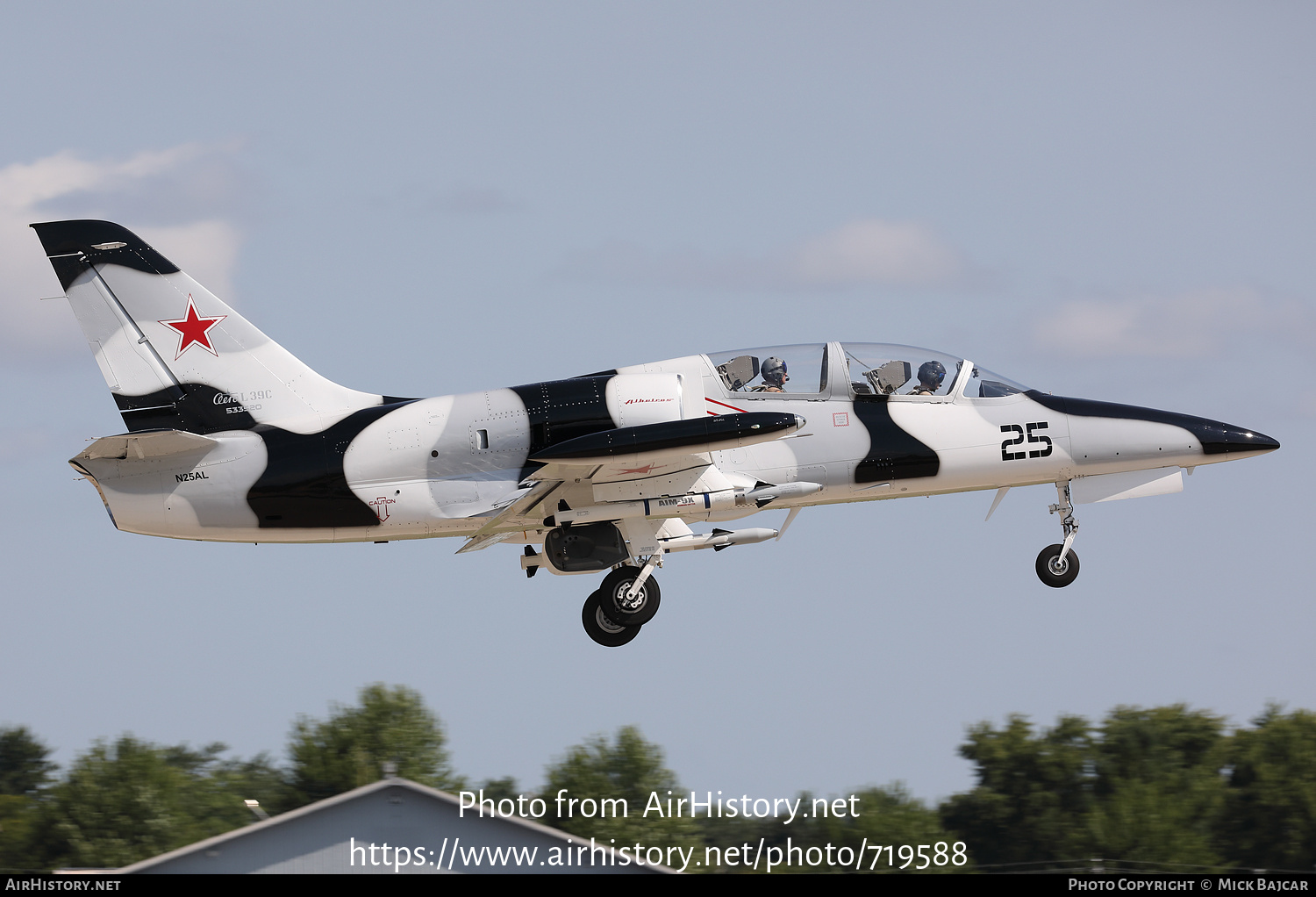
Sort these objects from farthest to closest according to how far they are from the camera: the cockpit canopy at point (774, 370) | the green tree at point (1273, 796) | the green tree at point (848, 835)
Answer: the green tree at point (1273, 796) < the green tree at point (848, 835) < the cockpit canopy at point (774, 370)

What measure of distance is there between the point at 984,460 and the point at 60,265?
11288mm

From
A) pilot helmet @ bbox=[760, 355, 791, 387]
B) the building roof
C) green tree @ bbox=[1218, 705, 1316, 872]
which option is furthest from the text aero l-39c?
green tree @ bbox=[1218, 705, 1316, 872]

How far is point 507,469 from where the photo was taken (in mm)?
16906

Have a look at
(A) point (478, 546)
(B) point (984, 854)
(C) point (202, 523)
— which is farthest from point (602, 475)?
(B) point (984, 854)

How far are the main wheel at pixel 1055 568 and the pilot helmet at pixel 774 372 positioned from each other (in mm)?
4186

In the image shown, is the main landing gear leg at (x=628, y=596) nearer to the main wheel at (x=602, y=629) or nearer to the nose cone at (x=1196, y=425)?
the main wheel at (x=602, y=629)

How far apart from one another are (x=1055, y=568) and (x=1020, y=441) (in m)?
1.84

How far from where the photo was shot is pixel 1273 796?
41.8m

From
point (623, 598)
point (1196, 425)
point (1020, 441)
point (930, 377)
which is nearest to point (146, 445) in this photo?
point (623, 598)

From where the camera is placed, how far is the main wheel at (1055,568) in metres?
18.4

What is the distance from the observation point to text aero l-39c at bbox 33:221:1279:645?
16656 mm

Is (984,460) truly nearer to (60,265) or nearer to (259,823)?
(259,823)

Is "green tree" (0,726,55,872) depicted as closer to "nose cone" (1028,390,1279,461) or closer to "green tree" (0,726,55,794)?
"green tree" (0,726,55,794)

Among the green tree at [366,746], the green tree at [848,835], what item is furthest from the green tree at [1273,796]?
the green tree at [366,746]
